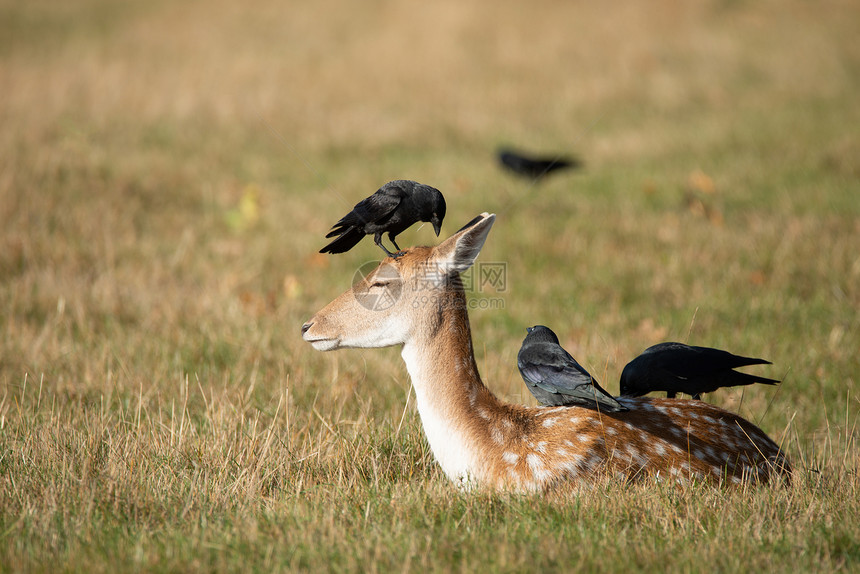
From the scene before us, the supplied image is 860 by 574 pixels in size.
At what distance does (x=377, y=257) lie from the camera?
9.85m

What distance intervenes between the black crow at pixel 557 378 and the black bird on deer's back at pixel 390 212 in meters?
0.92

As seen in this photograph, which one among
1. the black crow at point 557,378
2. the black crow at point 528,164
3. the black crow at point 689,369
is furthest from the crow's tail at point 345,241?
the black crow at point 528,164

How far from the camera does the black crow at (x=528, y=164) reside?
39.0ft

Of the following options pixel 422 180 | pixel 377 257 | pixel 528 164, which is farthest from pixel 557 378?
pixel 422 180

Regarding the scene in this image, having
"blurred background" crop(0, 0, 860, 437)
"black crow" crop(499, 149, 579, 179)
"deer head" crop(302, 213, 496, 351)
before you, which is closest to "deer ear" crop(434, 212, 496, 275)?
"deer head" crop(302, 213, 496, 351)

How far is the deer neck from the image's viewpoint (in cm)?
409

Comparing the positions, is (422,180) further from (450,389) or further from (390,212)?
(450,389)

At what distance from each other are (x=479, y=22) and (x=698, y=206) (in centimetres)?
1507

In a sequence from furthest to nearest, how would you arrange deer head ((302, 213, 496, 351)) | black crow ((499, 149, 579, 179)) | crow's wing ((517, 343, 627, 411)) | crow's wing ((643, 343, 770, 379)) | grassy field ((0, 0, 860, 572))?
1. black crow ((499, 149, 579, 179))
2. crow's wing ((643, 343, 770, 379))
3. deer head ((302, 213, 496, 351))
4. crow's wing ((517, 343, 627, 411))
5. grassy field ((0, 0, 860, 572))

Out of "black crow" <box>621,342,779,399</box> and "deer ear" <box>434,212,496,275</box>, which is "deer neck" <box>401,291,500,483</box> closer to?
"deer ear" <box>434,212,496,275</box>

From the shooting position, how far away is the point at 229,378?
19.8 feet

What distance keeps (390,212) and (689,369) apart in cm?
185

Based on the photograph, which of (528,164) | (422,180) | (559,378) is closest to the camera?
(559,378)

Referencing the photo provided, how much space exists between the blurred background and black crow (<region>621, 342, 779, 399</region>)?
930 mm
